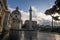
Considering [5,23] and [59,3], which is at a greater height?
[59,3]

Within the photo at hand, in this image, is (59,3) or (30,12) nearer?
(59,3)

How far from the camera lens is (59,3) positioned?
102 feet

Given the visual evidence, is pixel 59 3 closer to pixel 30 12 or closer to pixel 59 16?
pixel 59 16

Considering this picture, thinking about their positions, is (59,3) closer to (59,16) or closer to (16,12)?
(59,16)

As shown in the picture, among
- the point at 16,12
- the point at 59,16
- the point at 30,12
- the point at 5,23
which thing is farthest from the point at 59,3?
the point at 16,12

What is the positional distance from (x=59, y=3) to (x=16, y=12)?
102634mm

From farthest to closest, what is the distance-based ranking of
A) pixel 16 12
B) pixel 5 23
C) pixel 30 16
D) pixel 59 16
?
A: pixel 16 12
pixel 30 16
pixel 59 16
pixel 5 23

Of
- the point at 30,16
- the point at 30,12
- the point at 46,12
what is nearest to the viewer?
the point at 46,12

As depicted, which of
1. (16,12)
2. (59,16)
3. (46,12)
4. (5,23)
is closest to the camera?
(5,23)

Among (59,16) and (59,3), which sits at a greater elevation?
(59,3)

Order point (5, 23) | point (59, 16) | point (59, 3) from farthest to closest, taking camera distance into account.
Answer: point (59, 16), point (59, 3), point (5, 23)

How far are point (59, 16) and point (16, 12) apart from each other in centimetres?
9516

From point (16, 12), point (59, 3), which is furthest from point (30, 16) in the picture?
point (59, 3)

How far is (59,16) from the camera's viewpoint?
129 ft
